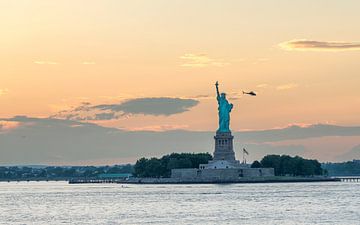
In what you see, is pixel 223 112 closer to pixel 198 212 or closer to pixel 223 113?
pixel 223 113

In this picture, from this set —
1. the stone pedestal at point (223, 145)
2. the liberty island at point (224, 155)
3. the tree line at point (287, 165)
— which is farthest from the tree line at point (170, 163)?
the stone pedestal at point (223, 145)

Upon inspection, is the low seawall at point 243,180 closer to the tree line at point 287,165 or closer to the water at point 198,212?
the tree line at point 287,165

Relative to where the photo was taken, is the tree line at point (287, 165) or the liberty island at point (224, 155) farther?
the tree line at point (287, 165)

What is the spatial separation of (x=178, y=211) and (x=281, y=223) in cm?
1749

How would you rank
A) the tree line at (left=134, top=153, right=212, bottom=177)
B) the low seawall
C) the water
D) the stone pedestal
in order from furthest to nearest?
the tree line at (left=134, top=153, right=212, bottom=177), the low seawall, the stone pedestal, the water

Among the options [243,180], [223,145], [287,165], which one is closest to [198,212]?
[223,145]

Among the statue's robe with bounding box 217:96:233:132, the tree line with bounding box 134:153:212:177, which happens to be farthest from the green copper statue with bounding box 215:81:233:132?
the tree line with bounding box 134:153:212:177

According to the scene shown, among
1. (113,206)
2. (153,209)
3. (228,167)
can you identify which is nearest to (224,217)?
(153,209)

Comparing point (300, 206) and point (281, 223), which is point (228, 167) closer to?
point (300, 206)

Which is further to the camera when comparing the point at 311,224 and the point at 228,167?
the point at 228,167

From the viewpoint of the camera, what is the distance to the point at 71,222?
76312 mm

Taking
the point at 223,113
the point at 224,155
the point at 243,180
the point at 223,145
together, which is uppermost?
the point at 223,113

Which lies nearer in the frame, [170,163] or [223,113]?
[223,113]

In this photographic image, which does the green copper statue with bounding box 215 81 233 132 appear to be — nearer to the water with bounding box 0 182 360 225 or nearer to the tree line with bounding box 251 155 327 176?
the tree line with bounding box 251 155 327 176
